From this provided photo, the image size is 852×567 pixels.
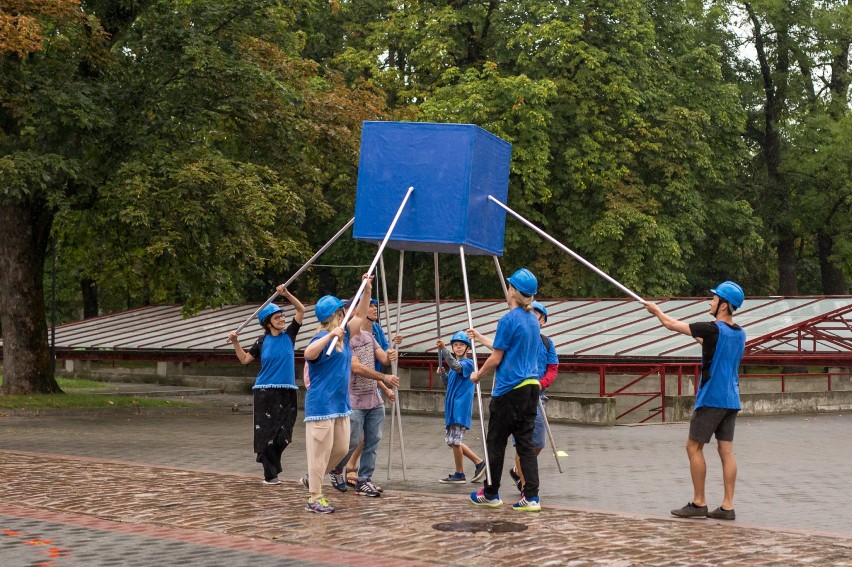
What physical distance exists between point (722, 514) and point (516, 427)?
174cm

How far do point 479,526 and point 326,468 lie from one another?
171 centimetres

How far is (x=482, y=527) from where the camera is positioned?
9.51 m

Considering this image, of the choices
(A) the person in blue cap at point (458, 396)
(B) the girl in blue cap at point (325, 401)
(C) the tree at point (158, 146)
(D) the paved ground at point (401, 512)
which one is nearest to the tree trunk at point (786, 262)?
(C) the tree at point (158, 146)

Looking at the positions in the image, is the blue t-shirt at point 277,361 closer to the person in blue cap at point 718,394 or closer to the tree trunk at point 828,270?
the person in blue cap at point 718,394

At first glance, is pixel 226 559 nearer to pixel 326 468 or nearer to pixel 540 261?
pixel 326 468

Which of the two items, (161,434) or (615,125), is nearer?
(161,434)

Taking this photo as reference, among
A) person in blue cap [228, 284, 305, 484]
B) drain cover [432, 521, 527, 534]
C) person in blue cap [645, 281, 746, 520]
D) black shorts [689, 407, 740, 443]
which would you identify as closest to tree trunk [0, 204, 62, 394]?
person in blue cap [228, 284, 305, 484]

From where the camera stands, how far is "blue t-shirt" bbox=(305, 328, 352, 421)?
1055 centimetres

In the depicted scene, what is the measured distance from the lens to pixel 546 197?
126 feet

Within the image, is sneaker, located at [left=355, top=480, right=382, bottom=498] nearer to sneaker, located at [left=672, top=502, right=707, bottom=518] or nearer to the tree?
sneaker, located at [left=672, top=502, right=707, bottom=518]

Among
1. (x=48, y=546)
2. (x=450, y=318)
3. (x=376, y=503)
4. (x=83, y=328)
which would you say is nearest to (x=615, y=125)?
(x=450, y=318)

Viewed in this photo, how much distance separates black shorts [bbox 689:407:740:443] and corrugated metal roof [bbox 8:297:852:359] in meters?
15.4

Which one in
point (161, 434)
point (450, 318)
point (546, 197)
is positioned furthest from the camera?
point (546, 197)

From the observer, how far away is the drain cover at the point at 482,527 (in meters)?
9.36
